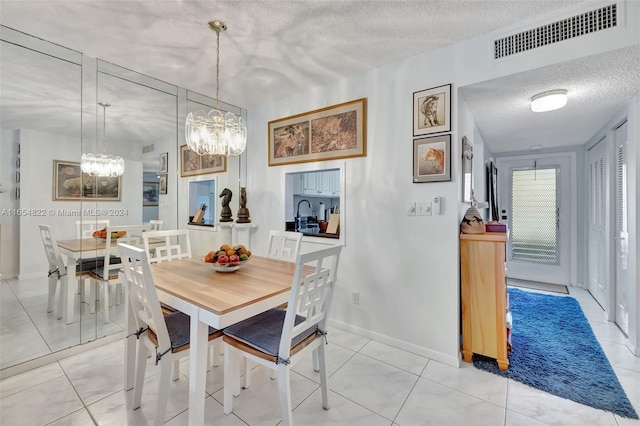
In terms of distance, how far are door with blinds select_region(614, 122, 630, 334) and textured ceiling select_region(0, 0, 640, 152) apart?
1.22ft

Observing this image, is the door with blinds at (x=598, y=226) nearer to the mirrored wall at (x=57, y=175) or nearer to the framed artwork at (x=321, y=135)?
the framed artwork at (x=321, y=135)

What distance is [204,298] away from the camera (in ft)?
4.64

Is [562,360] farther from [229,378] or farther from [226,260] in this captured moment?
[226,260]

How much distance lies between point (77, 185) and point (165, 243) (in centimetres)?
88

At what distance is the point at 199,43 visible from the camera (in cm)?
217

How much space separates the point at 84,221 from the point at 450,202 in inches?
122

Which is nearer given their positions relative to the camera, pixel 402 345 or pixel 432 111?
Result: pixel 432 111

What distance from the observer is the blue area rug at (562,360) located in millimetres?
1800

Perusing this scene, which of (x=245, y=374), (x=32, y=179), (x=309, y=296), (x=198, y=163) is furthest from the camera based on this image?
(x=198, y=163)

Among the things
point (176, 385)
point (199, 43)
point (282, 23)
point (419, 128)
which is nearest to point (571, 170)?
point (419, 128)

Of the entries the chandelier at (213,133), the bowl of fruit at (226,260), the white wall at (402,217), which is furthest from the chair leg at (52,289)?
the white wall at (402,217)

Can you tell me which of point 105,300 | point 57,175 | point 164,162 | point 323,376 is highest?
point 164,162

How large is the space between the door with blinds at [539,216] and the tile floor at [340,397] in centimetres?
232

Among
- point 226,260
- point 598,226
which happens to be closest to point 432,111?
point 226,260
